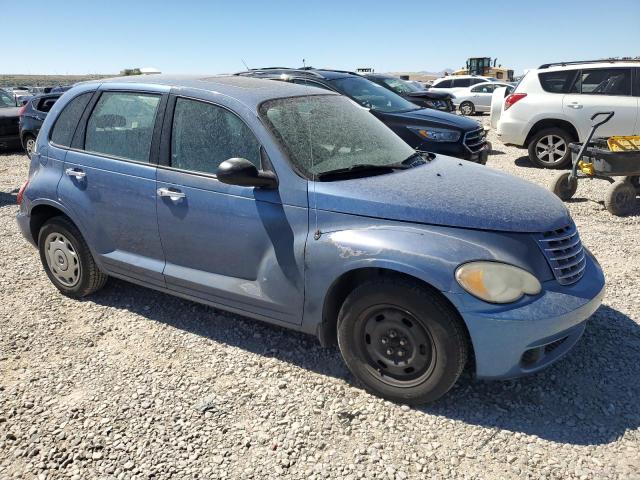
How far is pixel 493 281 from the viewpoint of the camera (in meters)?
2.53

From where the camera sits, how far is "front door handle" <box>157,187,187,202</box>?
329 centimetres

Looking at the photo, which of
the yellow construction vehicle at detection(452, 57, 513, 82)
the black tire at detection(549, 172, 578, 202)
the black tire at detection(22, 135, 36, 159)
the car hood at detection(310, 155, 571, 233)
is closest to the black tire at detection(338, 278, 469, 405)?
the car hood at detection(310, 155, 571, 233)

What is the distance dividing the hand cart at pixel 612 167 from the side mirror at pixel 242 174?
484 centimetres

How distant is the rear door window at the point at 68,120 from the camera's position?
3.94m

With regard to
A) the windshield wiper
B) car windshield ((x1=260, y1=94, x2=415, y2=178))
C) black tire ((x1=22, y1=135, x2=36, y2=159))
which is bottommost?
black tire ((x1=22, y1=135, x2=36, y2=159))

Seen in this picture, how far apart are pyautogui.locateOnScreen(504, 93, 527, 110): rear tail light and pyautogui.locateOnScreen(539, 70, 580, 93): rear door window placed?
39 centimetres

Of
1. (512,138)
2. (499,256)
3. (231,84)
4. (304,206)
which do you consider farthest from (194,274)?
(512,138)

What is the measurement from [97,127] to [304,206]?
194cm

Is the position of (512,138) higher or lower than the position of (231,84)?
lower

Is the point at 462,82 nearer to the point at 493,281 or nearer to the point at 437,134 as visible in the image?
the point at 437,134

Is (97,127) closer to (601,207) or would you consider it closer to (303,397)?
(303,397)

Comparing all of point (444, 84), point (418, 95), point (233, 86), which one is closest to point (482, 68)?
point (444, 84)

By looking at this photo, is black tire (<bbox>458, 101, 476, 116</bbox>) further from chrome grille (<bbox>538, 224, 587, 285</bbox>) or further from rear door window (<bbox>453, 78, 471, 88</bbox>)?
chrome grille (<bbox>538, 224, 587, 285</bbox>)

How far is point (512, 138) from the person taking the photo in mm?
9320
